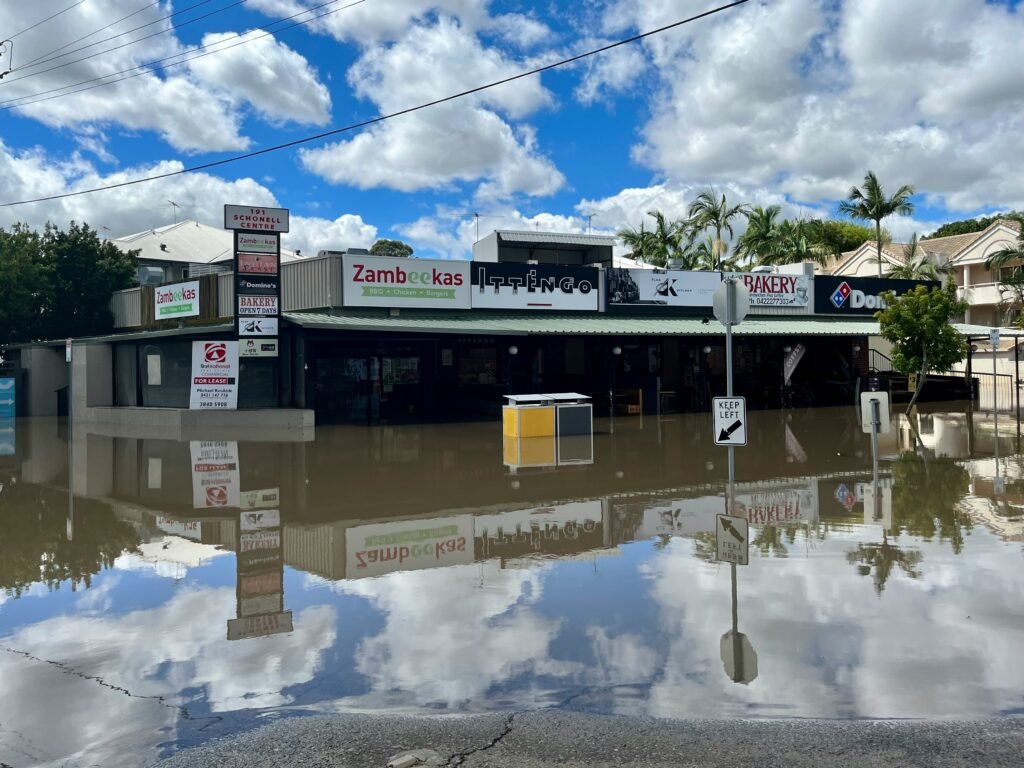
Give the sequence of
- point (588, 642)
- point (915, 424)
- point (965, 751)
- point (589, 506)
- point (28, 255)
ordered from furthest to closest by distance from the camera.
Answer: point (28, 255), point (915, 424), point (589, 506), point (588, 642), point (965, 751)

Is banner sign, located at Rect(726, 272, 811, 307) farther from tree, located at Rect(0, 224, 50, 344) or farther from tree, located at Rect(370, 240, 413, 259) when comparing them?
tree, located at Rect(370, 240, 413, 259)

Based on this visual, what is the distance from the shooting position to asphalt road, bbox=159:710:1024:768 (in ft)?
13.8

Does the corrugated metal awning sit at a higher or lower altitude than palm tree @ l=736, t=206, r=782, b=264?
lower

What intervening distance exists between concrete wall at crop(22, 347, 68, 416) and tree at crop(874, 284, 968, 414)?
3008cm

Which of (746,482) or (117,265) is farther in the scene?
(117,265)

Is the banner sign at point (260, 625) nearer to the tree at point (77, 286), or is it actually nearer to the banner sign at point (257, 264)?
the banner sign at point (257, 264)

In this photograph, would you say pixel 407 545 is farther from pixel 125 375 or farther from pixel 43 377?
pixel 43 377

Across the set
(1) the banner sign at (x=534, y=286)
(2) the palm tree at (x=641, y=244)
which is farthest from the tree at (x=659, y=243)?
(1) the banner sign at (x=534, y=286)

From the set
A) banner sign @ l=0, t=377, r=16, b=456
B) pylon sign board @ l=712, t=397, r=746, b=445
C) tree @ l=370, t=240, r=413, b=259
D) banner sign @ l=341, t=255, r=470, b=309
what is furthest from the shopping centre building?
tree @ l=370, t=240, r=413, b=259

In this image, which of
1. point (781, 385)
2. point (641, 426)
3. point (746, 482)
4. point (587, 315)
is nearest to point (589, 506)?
point (746, 482)

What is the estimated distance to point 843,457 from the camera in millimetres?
16312

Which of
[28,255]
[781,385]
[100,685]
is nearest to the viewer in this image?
[100,685]

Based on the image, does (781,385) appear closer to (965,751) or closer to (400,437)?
(400,437)

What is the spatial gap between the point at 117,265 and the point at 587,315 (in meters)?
21.2
